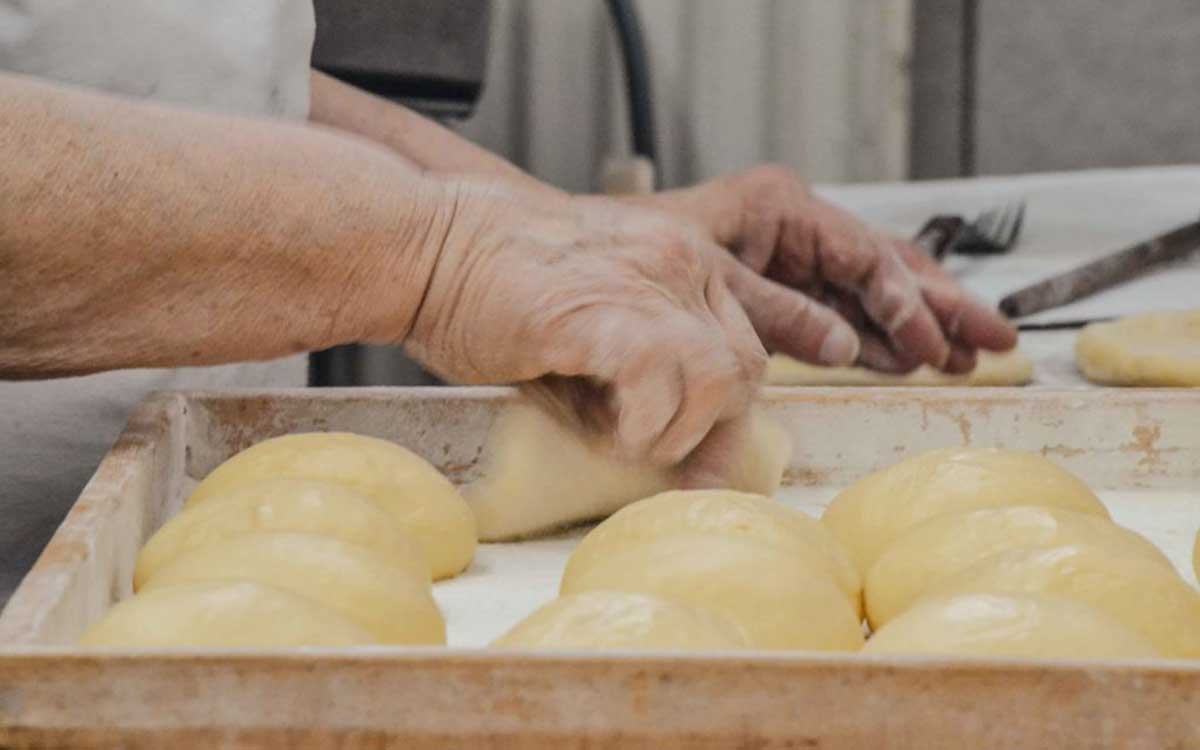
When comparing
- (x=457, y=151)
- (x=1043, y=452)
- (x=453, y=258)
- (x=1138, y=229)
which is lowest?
(x=1138, y=229)

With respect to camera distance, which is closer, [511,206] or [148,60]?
[511,206]

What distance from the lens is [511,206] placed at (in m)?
0.93

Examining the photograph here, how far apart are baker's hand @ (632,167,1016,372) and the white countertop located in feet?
0.92

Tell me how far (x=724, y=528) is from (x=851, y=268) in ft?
2.51

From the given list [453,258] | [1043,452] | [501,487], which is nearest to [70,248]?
[453,258]

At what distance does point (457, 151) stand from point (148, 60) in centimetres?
37

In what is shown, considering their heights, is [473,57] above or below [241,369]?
above

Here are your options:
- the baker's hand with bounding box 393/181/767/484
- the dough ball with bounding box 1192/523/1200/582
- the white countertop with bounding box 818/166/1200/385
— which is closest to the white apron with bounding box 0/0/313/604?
the baker's hand with bounding box 393/181/767/484

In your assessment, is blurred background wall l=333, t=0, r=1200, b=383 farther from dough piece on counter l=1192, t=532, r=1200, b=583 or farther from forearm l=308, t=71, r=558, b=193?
dough piece on counter l=1192, t=532, r=1200, b=583

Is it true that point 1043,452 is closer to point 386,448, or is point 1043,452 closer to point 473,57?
point 386,448

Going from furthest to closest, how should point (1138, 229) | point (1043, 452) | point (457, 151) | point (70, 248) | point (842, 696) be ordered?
point (1138, 229) < point (457, 151) < point (1043, 452) < point (70, 248) < point (842, 696)

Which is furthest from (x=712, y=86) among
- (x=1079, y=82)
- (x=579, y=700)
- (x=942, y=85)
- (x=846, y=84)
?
(x=579, y=700)

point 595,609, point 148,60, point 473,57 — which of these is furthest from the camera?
point 473,57

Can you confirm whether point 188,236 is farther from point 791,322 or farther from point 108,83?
point 791,322
